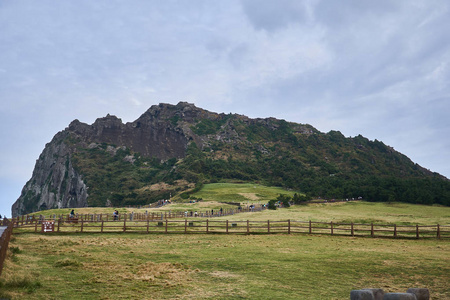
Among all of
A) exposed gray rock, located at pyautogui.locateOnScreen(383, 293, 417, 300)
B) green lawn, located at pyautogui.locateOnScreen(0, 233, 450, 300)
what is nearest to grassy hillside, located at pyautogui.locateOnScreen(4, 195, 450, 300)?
green lawn, located at pyautogui.locateOnScreen(0, 233, 450, 300)

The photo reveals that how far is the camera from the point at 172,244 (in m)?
25.9

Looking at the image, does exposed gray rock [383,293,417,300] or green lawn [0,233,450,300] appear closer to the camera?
exposed gray rock [383,293,417,300]

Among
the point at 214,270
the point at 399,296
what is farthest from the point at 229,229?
the point at 399,296

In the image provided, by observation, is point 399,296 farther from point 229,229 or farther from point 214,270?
point 229,229

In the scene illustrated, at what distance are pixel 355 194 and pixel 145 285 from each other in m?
124

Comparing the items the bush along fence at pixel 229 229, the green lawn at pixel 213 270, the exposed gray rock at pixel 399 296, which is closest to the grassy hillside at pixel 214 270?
the green lawn at pixel 213 270

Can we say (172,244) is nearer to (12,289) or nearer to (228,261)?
(228,261)

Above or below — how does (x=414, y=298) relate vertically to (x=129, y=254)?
above

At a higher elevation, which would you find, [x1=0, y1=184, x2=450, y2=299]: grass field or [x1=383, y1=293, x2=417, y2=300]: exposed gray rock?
[x1=383, y1=293, x2=417, y2=300]: exposed gray rock

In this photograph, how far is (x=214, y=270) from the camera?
16719 millimetres

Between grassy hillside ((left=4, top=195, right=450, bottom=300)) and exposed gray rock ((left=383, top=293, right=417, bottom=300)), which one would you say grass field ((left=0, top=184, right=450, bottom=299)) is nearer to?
grassy hillside ((left=4, top=195, right=450, bottom=300))

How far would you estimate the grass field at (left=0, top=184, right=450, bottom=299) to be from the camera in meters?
12.5

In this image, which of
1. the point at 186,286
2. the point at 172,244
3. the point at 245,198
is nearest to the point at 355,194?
the point at 245,198

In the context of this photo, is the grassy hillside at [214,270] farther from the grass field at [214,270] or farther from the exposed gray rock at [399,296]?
the exposed gray rock at [399,296]
